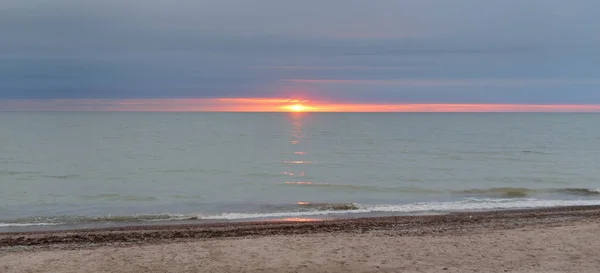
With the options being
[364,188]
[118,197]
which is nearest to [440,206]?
[364,188]

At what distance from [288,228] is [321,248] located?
11.9ft

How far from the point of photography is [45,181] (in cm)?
2677

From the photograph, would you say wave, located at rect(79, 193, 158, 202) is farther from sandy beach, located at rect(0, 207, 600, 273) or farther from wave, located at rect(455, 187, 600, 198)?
wave, located at rect(455, 187, 600, 198)

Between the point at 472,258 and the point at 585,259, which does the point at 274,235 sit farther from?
the point at 585,259

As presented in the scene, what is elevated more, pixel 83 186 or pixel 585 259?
pixel 83 186

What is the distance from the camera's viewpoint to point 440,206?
64.6ft

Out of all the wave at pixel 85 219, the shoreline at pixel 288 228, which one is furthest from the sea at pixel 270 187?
the shoreline at pixel 288 228

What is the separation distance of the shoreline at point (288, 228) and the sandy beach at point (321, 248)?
0.09 feet

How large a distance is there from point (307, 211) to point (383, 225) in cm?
464

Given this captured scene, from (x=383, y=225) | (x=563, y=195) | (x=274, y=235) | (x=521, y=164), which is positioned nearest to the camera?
(x=274, y=235)

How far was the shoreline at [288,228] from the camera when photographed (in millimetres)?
12836

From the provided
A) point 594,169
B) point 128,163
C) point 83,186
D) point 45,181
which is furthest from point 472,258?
point 128,163

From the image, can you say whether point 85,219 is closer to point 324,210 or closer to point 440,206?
point 324,210

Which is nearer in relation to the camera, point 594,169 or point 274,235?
point 274,235
